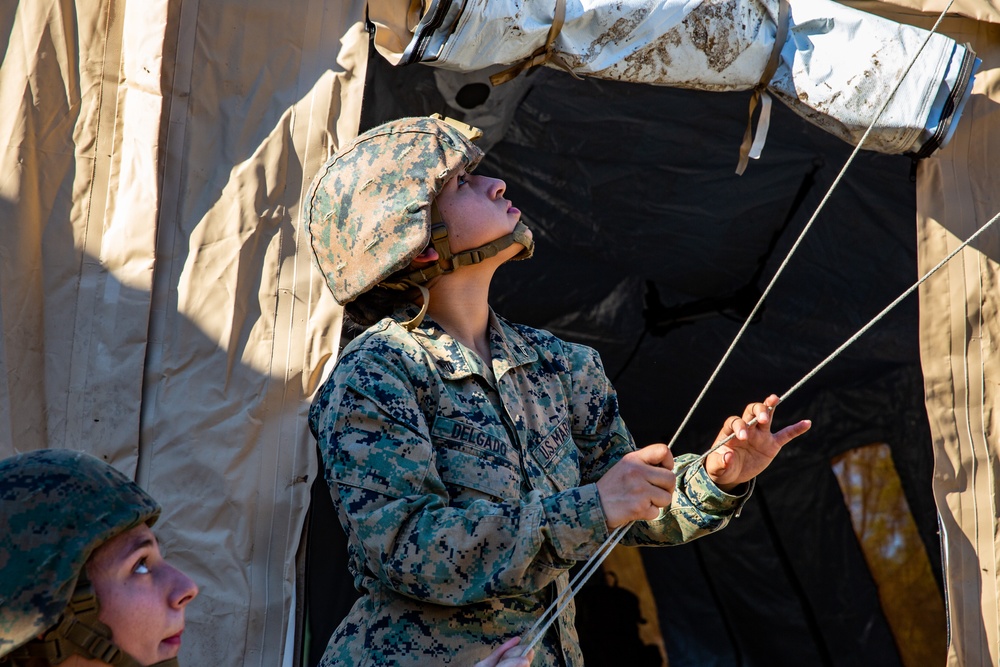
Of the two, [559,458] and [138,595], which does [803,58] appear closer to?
[559,458]

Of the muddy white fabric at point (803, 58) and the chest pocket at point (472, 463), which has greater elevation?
the muddy white fabric at point (803, 58)

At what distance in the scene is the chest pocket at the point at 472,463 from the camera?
1983 mm

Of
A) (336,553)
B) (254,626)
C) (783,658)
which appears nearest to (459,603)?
(254,626)

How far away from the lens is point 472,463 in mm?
1996

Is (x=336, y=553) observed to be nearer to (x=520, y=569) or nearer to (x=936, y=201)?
(x=520, y=569)

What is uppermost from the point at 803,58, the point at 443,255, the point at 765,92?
the point at 803,58

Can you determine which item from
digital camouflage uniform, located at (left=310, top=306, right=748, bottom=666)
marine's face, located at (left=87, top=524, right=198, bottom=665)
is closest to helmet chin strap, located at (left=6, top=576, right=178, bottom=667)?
marine's face, located at (left=87, top=524, right=198, bottom=665)

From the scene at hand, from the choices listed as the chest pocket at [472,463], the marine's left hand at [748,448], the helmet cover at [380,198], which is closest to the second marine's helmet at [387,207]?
the helmet cover at [380,198]

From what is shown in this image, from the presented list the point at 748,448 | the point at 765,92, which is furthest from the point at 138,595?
the point at 765,92

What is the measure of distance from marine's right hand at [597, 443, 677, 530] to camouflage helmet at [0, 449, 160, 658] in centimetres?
73

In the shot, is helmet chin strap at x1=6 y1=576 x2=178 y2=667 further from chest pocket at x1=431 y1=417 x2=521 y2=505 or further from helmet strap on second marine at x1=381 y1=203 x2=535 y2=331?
helmet strap on second marine at x1=381 y1=203 x2=535 y2=331

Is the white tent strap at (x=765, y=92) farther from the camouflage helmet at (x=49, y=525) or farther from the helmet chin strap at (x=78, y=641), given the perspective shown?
the helmet chin strap at (x=78, y=641)

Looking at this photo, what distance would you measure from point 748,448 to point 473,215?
0.71 metres

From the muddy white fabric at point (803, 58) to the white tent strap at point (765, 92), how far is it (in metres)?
0.02
